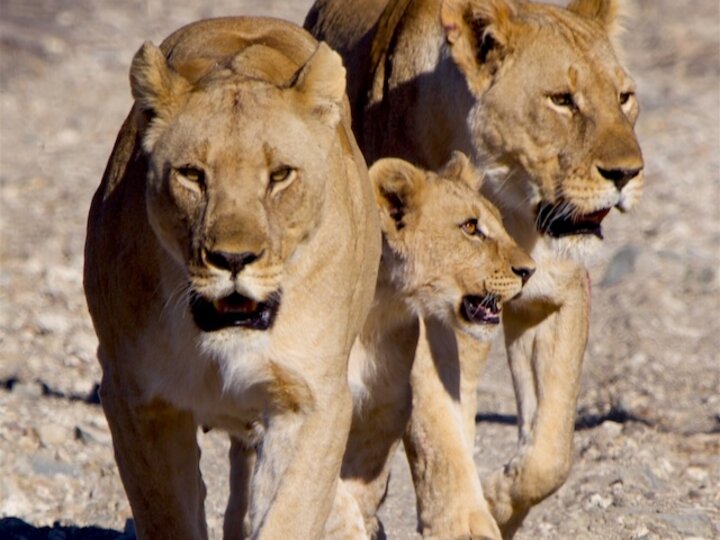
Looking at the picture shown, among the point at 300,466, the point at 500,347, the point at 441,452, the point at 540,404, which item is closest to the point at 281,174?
the point at 300,466

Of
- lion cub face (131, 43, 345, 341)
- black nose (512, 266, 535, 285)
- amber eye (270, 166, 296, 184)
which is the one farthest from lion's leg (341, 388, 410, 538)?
amber eye (270, 166, 296, 184)

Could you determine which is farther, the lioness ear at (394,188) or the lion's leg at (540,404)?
the lion's leg at (540,404)

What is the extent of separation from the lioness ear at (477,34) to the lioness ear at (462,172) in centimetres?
23

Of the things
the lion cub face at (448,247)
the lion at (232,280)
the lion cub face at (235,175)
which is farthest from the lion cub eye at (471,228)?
the lion cub face at (235,175)

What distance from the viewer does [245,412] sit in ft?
14.5

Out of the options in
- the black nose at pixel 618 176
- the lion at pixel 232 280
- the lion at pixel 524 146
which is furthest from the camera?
the lion at pixel 524 146

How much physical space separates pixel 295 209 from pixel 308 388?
15.7 inches

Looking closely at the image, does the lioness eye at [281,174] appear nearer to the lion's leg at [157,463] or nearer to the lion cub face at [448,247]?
the lion's leg at [157,463]

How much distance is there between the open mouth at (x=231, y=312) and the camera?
13.4 feet

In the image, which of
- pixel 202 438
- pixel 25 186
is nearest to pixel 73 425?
pixel 202 438

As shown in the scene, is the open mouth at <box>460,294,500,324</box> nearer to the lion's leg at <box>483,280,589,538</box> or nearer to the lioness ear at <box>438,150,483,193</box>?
the lioness ear at <box>438,150,483,193</box>

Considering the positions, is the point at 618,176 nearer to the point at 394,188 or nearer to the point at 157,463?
the point at 394,188

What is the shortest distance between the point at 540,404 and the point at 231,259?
2.04 meters

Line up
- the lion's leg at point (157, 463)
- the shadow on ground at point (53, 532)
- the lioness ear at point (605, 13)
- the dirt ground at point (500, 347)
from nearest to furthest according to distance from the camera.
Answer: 1. the lion's leg at point (157, 463)
2. the shadow on ground at point (53, 532)
3. the lioness ear at point (605, 13)
4. the dirt ground at point (500, 347)
